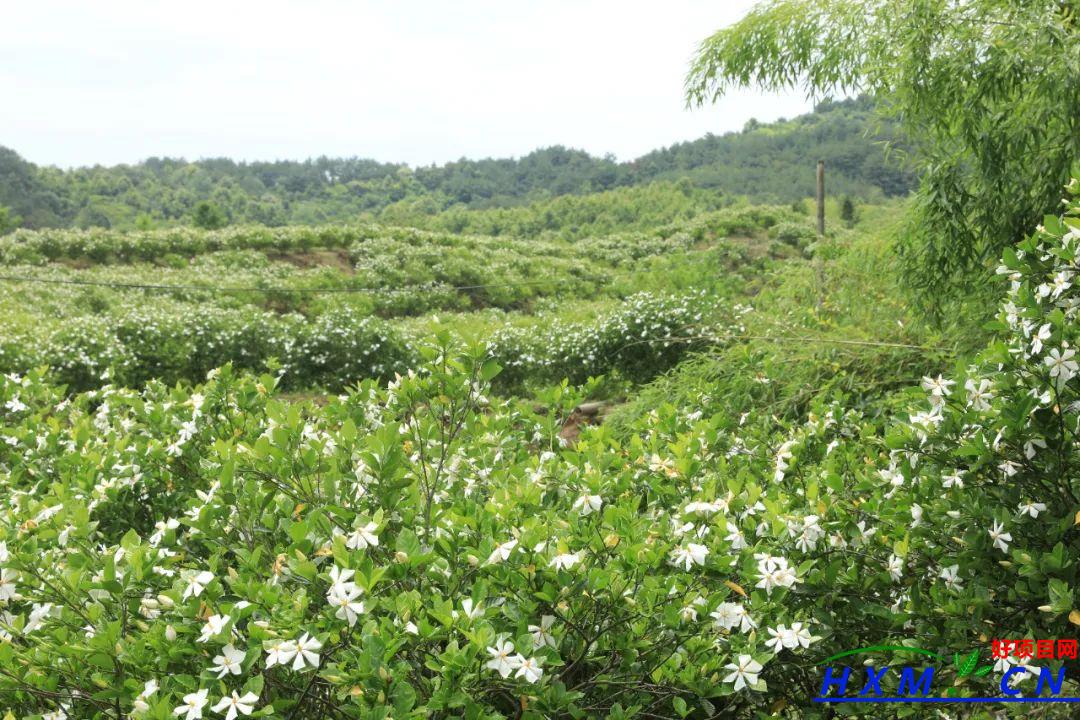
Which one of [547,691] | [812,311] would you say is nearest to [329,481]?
[547,691]

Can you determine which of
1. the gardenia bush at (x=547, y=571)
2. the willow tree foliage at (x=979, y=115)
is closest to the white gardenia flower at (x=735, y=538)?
the gardenia bush at (x=547, y=571)

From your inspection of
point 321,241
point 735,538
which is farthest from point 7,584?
point 321,241

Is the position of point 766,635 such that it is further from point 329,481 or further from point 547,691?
point 329,481

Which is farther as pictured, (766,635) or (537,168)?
(537,168)

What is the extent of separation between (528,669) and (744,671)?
0.42 metres

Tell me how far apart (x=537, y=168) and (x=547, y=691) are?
49642 mm

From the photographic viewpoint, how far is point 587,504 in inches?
66.1

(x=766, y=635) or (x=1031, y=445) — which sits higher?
(x=1031, y=445)

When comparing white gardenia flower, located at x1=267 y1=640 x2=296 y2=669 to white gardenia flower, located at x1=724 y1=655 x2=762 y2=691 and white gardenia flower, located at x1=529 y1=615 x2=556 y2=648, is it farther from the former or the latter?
white gardenia flower, located at x1=724 y1=655 x2=762 y2=691

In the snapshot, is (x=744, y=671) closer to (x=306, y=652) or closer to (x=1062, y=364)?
(x=306, y=652)

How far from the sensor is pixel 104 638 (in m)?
1.31

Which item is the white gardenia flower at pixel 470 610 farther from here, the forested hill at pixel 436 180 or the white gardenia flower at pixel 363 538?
the forested hill at pixel 436 180

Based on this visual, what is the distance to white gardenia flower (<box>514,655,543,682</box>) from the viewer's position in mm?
1223

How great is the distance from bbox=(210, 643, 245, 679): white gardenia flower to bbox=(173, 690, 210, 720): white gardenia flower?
0.12ft
